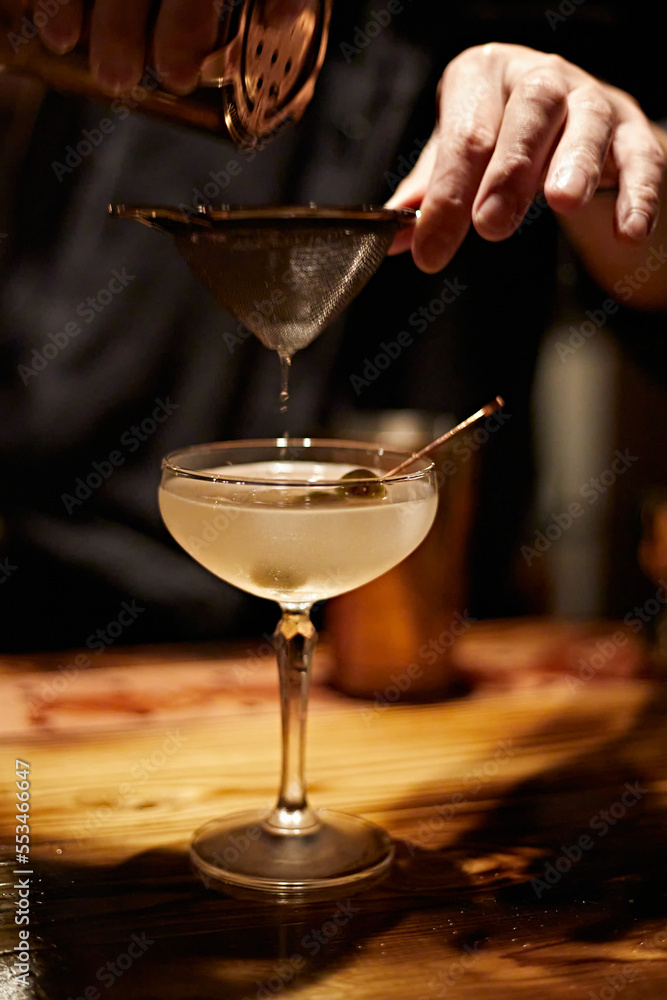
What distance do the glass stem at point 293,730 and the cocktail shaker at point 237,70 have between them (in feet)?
2.09

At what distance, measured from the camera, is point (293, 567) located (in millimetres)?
1152

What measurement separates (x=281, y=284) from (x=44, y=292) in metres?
1.17
